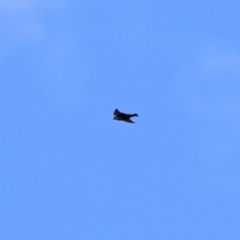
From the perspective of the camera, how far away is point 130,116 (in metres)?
93.2
